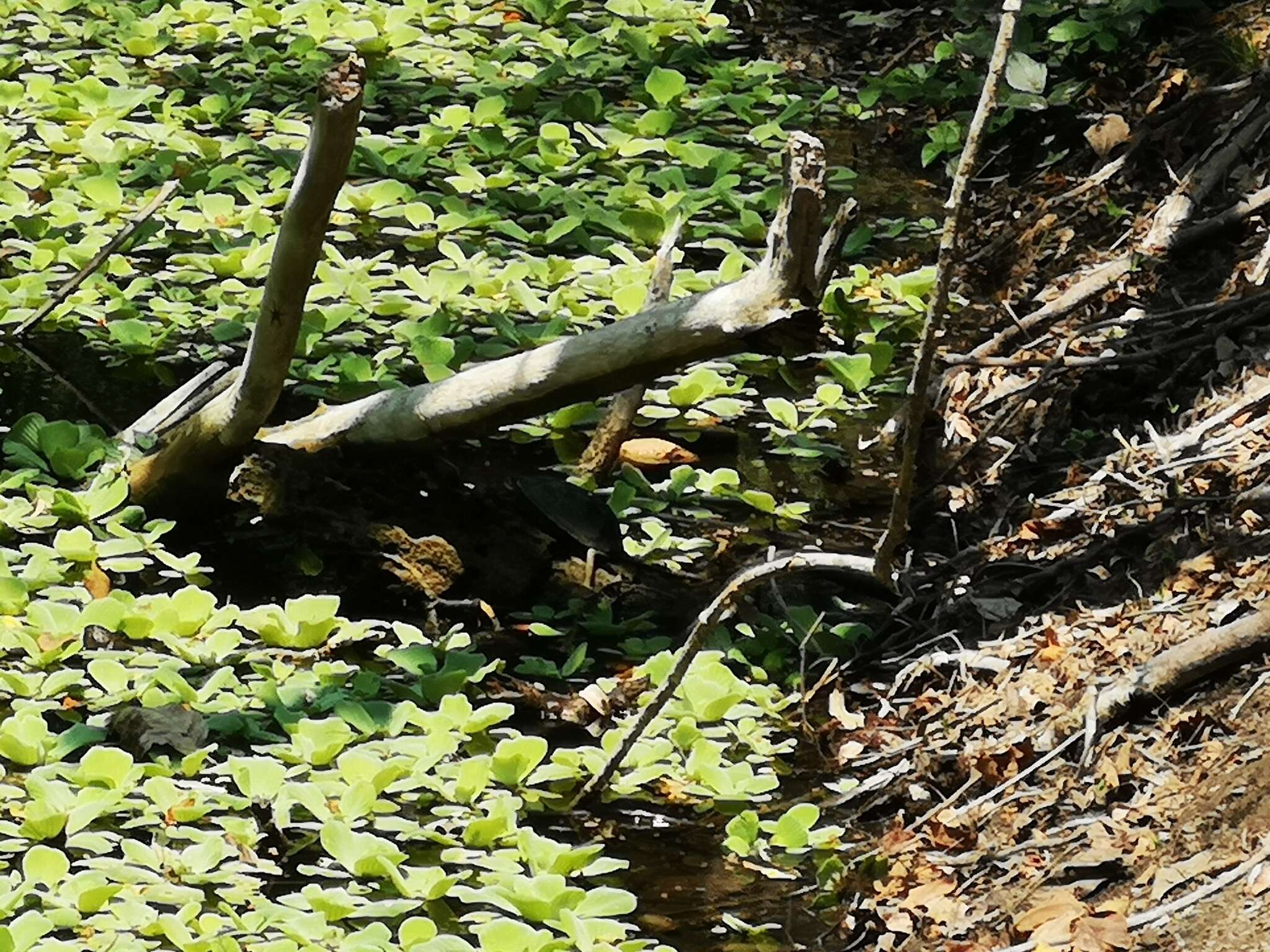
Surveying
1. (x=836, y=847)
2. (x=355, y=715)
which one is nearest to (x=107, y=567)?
(x=355, y=715)

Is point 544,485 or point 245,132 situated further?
point 245,132

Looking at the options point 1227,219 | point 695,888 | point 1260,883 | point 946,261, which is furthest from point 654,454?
point 1260,883

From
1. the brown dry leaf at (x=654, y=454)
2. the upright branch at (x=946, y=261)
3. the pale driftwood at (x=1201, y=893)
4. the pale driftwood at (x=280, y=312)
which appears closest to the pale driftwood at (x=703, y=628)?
the upright branch at (x=946, y=261)

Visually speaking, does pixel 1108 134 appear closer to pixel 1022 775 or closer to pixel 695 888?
pixel 1022 775

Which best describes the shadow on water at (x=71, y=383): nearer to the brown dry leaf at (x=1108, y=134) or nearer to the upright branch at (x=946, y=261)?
the upright branch at (x=946, y=261)

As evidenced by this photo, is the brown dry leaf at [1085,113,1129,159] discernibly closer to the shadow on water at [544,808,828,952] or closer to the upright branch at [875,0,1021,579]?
the upright branch at [875,0,1021,579]

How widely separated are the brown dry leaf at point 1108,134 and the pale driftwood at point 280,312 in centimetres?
278

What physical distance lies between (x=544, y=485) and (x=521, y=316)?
1.19 m

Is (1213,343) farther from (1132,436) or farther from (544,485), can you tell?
(544,485)

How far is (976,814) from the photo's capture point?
317 cm

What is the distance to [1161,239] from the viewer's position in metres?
4.79

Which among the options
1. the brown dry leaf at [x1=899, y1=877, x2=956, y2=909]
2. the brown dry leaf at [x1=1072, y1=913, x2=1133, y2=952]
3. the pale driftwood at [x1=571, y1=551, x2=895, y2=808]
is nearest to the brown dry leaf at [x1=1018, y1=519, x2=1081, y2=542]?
the pale driftwood at [x1=571, y1=551, x2=895, y2=808]

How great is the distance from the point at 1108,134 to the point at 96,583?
3.35 meters

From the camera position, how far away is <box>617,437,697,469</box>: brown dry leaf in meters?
4.67
